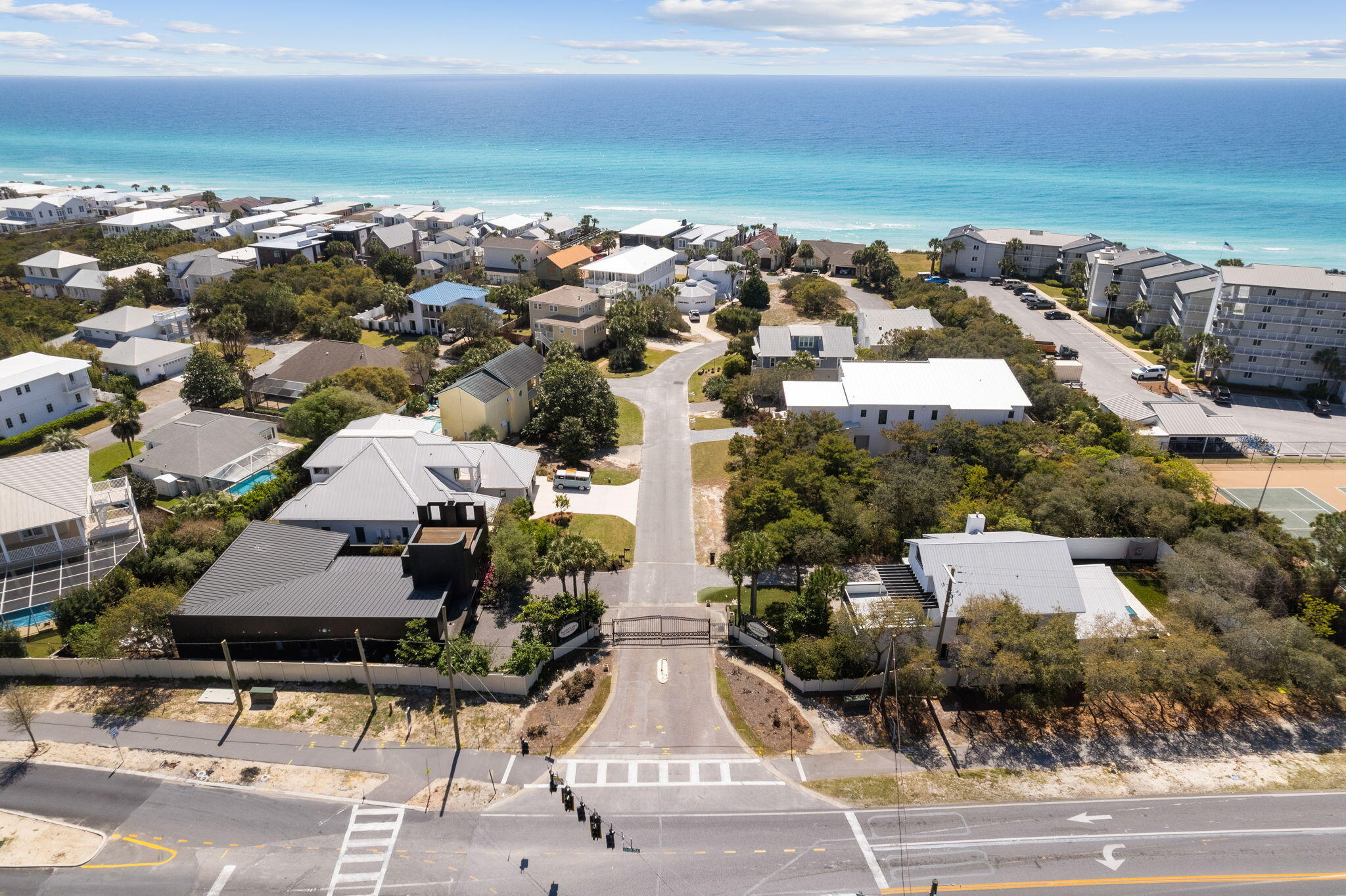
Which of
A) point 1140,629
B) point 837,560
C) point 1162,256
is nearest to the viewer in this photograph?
point 1140,629

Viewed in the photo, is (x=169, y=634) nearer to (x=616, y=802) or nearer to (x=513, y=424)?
(x=616, y=802)

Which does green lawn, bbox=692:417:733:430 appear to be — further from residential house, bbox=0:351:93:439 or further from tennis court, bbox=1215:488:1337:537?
residential house, bbox=0:351:93:439

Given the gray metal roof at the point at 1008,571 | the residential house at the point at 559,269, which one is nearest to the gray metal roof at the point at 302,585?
the gray metal roof at the point at 1008,571

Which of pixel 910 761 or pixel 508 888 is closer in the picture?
pixel 508 888

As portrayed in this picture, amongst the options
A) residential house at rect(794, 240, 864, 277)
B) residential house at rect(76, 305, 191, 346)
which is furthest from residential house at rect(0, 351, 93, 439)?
residential house at rect(794, 240, 864, 277)

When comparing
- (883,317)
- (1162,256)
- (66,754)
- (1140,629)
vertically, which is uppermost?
(1162,256)

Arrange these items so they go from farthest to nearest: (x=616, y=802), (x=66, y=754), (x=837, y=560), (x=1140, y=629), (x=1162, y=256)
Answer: (x=1162, y=256)
(x=837, y=560)
(x=1140, y=629)
(x=66, y=754)
(x=616, y=802)

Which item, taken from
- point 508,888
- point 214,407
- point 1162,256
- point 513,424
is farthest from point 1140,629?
point 1162,256

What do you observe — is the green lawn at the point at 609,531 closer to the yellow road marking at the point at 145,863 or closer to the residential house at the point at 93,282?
the yellow road marking at the point at 145,863
